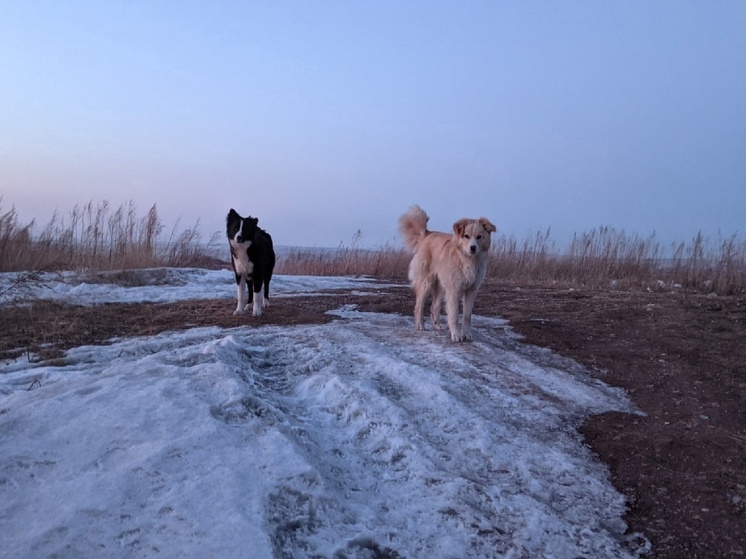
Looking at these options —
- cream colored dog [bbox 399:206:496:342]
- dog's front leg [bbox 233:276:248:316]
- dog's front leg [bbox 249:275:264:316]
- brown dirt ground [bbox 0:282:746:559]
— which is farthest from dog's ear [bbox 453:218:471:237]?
dog's front leg [bbox 233:276:248:316]

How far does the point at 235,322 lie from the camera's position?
6.37 metres

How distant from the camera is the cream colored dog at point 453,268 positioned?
601cm

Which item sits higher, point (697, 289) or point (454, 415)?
point (697, 289)

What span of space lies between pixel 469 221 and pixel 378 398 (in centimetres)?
325

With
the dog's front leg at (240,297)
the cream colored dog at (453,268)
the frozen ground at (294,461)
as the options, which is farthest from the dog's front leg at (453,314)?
the dog's front leg at (240,297)

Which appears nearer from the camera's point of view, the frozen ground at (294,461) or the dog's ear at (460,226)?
the frozen ground at (294,461)

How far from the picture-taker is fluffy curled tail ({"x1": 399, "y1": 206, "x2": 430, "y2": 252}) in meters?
7.16

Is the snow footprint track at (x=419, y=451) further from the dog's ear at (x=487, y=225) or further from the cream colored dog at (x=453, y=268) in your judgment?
the dog's ear at (x=487, y=225)

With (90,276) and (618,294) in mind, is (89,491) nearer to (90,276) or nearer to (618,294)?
(90,276)

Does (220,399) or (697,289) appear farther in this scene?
(697,289)

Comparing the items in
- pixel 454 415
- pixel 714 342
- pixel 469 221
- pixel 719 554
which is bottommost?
pixel 719 554

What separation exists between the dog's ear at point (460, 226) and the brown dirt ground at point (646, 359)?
4.37 feet

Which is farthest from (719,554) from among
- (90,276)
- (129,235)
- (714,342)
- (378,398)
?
(129,235)

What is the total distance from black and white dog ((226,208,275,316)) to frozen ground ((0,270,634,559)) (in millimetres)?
2981
